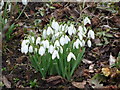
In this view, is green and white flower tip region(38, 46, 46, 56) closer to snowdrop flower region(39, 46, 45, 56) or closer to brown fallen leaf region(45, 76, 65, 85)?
snowdrop flower region(39, 46, 45, 56)

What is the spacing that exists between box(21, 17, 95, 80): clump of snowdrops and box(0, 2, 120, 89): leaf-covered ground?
4.4 inches

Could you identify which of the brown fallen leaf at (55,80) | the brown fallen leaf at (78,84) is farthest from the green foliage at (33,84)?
the brown fallen leaf at (78,84)

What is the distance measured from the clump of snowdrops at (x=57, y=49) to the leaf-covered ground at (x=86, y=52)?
0.11 m

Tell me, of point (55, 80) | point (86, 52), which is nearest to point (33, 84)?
point (55, 80)

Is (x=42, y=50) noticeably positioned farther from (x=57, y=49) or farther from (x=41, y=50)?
(x=57, y=49)

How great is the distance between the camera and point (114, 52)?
11.1 ft

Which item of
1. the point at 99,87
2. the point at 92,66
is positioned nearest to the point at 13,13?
the point at 92,66

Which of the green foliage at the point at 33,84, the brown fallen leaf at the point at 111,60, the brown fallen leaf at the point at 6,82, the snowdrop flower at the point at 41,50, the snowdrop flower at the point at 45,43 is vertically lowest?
the green foliage at the point at 33,84

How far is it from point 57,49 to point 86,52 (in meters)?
0.85

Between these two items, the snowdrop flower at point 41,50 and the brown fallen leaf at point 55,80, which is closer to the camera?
the snowdrop flower at point 41,50

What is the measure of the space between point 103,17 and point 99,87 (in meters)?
1.46

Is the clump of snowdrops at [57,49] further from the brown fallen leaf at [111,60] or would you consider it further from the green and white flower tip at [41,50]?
the brown fallen leaf at [111,60]

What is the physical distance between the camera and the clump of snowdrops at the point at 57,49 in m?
2.71

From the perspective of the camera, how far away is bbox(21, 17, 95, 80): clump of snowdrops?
8.89 feet
